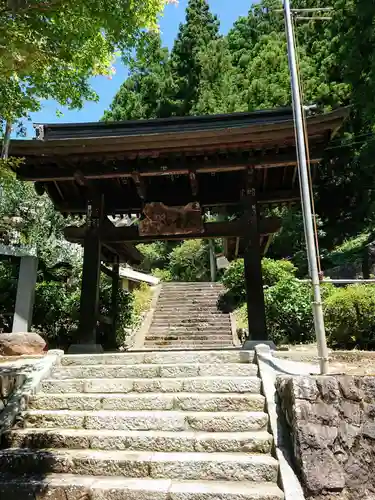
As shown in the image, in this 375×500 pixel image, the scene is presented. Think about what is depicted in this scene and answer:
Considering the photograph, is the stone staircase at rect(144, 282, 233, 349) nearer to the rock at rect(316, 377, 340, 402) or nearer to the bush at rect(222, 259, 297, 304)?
the bush at rect(222, 259, 297, 304)

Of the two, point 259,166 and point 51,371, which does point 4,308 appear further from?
point 259,166

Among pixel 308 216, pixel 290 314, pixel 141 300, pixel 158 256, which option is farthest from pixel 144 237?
Result: pixel 158 256

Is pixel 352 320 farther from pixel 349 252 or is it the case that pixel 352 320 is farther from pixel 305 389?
pixel 349 252

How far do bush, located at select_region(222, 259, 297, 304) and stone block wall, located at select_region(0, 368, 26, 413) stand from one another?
1010 centimetres

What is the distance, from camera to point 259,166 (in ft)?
21.2

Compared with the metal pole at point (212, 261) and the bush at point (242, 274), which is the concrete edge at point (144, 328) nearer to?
the bush at point (242, 274)

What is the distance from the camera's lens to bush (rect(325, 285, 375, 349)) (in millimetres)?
8078

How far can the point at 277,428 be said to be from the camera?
12.3ft

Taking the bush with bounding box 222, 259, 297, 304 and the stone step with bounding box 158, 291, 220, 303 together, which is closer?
the bush with bounding box 222, 259, 297, 304

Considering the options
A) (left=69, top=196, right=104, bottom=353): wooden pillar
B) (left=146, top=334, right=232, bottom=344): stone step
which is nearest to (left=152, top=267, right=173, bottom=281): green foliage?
(left=146, top=334, right=232, bottom=344): stone step

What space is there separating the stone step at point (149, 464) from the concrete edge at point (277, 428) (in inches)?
4.4

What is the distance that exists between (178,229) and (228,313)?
839 centimetres

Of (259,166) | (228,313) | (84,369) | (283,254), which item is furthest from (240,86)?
(84,369)

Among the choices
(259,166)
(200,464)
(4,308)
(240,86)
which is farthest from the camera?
(240,86)
